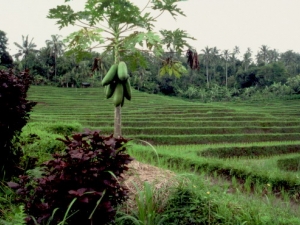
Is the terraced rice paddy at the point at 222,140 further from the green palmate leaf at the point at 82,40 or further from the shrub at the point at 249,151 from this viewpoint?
the green palmate leaf at the point at 82,40

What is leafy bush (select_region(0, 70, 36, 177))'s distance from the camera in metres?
4.50

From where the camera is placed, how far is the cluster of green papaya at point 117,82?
3.55m

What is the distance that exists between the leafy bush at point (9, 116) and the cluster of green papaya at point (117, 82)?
154 cm

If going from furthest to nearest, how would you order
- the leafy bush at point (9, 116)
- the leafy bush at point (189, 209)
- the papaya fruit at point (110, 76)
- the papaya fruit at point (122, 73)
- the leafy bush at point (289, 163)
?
the leafy bush at point (289, 163)
the leafy bush at point (9, 116)
the papaya fruit at point (110, 76)
the papaya fruit at point (122, 73)
the leafy bush at point (189, 209)

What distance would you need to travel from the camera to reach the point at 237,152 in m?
14.2

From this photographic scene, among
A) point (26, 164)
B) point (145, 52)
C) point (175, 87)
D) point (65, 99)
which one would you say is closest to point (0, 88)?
point (26, 164)

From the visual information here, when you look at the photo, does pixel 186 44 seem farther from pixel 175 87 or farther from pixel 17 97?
pixel 175 87

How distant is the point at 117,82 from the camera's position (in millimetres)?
3719

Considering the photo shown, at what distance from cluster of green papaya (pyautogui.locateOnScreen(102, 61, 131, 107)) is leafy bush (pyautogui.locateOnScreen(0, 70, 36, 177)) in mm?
1542

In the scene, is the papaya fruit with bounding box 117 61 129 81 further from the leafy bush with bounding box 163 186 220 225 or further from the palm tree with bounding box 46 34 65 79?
the palm tree with bounding box 46 34 65 79

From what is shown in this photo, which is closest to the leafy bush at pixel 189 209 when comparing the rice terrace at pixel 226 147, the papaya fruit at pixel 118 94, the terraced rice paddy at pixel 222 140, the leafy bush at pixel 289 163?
the rice terrace at pixel 226 147

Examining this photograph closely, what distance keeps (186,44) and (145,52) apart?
0.49 metres

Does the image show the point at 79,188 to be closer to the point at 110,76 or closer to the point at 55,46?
the point at 110,76

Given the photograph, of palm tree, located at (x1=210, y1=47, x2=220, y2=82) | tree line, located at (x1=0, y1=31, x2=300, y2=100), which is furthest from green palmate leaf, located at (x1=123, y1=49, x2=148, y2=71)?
palm tree, located at (x1=210, y1=47, x2=220, y2=82)
